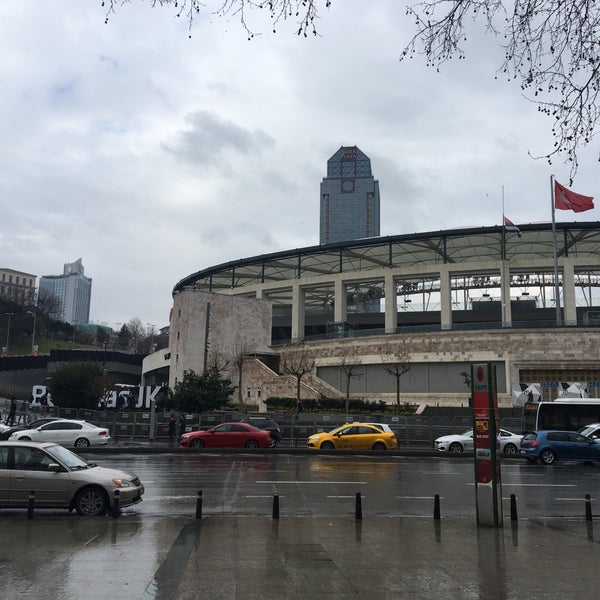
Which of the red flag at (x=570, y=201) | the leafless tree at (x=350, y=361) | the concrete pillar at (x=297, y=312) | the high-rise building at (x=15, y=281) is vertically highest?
the high-rise building at (x=15, y=281)

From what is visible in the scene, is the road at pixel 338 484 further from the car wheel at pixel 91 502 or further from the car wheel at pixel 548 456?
the car wheel at pixel 91 502

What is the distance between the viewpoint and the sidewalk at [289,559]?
23.4 ft

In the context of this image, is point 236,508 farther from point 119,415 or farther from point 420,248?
point 420,248

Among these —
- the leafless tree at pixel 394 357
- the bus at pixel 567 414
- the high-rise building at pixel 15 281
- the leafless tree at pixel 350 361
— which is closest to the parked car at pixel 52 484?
the bus at pixel 567 414

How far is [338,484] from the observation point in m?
17.3

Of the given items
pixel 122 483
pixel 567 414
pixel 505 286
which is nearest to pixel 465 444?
pixel 567 414

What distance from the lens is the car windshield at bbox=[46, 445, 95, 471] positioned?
40.5 feet

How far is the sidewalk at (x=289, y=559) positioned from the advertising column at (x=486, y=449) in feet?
1.24

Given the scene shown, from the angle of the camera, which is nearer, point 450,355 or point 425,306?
point 450,355

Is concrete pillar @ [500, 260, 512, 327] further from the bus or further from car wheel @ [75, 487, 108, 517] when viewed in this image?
car wheel @ [75, 487, 108, 517]

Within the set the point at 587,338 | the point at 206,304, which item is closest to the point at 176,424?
the point at 206,304

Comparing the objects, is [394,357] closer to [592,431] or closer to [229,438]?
[592,431]

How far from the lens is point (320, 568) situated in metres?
8.06

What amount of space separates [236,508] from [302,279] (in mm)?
53283
